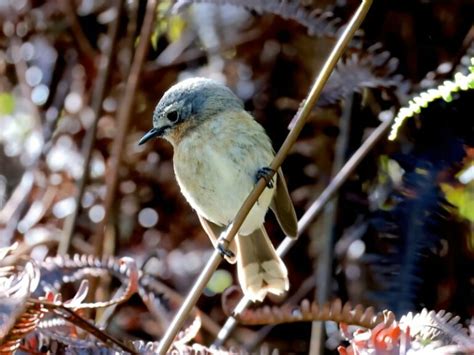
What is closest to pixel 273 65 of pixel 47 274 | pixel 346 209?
pixel 346 209

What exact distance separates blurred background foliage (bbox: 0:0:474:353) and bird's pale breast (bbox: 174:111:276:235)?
0.47 ft

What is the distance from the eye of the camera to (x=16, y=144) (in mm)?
3170

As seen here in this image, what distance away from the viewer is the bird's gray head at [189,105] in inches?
109

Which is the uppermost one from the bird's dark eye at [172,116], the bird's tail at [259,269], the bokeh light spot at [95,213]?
the bird's dark eye at [172,116]

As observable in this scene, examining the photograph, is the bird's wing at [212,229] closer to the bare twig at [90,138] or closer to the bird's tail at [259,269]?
the bird's tail at [259,269]

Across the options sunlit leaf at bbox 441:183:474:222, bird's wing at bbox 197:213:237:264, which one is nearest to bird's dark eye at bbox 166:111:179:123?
bird's wing at bbox 197:213:237:264

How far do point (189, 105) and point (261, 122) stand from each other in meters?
0.36

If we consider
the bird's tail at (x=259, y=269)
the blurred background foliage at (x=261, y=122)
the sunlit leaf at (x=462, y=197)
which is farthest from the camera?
the bird's tail at (x=259, y=269)

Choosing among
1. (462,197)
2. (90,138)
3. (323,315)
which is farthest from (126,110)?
(323,315)

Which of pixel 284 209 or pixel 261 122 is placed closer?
pixel 284 209

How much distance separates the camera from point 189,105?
280 centimetres

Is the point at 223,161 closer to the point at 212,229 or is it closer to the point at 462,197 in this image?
the point at 212,229

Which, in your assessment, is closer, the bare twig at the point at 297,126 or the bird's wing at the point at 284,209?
the bare twig at the point at 297,126

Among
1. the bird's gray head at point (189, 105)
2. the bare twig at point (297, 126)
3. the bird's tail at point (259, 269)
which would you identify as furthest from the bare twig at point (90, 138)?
the bare twig at point (297, 126)
